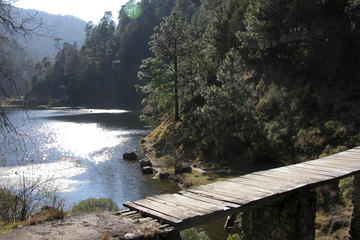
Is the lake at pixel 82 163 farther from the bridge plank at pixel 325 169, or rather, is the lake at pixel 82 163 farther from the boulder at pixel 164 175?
the bridge plank at pixel 325 169

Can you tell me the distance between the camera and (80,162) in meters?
34.1

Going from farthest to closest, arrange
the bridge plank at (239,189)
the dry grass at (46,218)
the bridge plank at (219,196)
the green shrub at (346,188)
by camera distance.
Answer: the green shrub at (346,188) → the bridge plank at (239,189) → the bridge plank at (219,196) → the dry grass at (46,218)

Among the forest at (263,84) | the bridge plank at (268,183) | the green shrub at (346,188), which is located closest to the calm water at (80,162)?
the forest at (263,84)

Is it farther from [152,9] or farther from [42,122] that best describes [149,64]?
[152,9]

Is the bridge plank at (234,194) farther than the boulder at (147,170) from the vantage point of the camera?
No

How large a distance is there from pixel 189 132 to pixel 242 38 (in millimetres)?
9552

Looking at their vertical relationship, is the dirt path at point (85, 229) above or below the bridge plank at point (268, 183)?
below

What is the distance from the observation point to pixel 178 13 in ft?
126

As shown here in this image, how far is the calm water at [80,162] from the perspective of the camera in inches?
930

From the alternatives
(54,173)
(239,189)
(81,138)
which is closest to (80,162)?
(54,173)

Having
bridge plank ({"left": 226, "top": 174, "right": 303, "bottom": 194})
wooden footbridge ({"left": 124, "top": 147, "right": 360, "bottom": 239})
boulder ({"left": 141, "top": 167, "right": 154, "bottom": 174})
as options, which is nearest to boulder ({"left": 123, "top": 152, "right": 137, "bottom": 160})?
boulder ({"left": 141, "top": 167, "right": 154, "bottom": 174})

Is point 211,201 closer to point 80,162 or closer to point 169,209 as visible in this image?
point 169,209

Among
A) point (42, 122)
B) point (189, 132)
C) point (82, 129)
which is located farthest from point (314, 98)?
point (42, 122)

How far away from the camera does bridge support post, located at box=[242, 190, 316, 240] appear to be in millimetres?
6891
